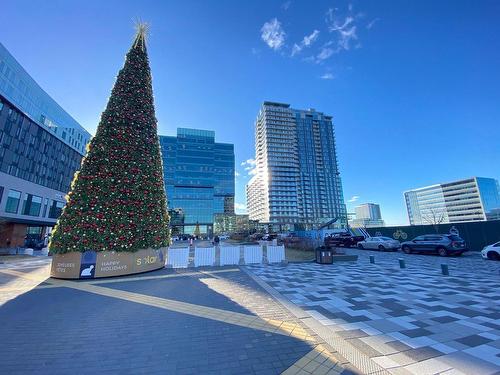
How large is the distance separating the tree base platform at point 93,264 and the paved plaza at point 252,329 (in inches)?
53.1

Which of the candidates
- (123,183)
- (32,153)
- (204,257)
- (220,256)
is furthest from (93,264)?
(32,153)

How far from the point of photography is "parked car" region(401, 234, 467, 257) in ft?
58.8

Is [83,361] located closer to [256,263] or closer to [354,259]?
[256,263]

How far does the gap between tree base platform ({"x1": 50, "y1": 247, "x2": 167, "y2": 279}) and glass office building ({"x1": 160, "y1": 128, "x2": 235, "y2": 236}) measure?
81.2 meters

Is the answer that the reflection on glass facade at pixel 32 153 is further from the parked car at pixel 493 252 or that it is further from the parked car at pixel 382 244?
the parked car at pixel 493 252

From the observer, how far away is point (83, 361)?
3.46m

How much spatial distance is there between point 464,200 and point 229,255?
6085 inches

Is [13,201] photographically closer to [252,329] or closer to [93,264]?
[93,264]

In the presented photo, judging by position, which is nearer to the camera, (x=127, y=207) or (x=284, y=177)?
(x=127, y=207)

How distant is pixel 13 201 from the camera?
33062 millimetres

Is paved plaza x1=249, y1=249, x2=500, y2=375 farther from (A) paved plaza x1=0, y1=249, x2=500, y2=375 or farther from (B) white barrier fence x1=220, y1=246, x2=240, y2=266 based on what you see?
(B) white barrier fence x1=220, y1=246, x2=240, y2=266

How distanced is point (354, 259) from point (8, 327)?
1681 centimetres

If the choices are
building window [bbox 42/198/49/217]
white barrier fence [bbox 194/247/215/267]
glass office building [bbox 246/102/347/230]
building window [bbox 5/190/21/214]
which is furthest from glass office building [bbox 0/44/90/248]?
glass office building [bbox 246/102/347/230]

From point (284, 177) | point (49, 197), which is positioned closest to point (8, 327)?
point (49, 197)
